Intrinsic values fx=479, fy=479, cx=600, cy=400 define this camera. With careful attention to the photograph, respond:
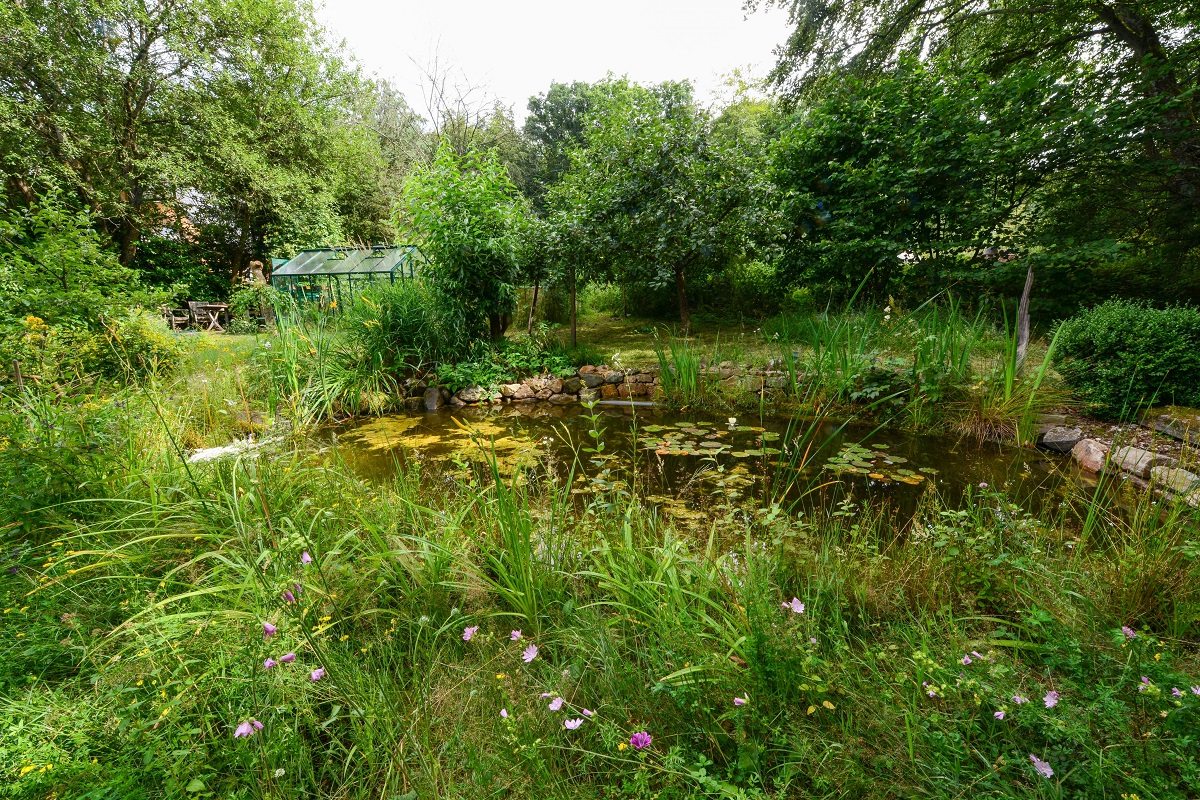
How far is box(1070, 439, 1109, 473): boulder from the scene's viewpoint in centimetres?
331

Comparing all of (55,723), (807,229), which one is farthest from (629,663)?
(807,229)

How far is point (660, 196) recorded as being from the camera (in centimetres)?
645

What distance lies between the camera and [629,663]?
1.42m

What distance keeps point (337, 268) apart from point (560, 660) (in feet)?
32.9

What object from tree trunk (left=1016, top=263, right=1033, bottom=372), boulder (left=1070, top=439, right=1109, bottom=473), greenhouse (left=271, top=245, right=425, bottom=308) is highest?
greenhouse (left=271, top=245, right=425, bottom=308)

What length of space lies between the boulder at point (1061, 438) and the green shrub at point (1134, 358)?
352 mm

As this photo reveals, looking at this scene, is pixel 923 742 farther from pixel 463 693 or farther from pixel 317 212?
pixel 317 212

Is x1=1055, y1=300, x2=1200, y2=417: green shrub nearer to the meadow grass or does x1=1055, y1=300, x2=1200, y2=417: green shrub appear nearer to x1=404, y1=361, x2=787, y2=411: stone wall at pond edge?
the meadow grass

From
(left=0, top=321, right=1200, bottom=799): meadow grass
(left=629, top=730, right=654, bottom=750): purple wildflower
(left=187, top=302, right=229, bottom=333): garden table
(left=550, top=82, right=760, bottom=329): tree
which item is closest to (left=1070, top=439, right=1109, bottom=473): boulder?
(left=0, top=321, right=1200, bottom=799): meadow grass

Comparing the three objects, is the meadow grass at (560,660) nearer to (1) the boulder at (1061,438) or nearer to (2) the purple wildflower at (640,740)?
(2) the purple wildflower at (640,740)

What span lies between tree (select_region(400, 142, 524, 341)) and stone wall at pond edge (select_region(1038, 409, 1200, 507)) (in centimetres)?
568

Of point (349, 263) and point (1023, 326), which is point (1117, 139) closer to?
point (1023, 326)

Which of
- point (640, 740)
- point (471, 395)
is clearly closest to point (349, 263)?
point (471, 395)

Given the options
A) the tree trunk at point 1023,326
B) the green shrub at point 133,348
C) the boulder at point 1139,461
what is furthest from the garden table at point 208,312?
the boulder at point 1139,461
